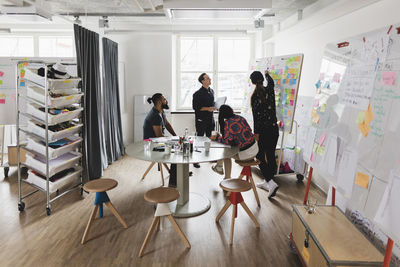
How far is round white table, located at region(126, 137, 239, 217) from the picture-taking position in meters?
3.05

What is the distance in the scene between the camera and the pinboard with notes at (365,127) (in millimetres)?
1615

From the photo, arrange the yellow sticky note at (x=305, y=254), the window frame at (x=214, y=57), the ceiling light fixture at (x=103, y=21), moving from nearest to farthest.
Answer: the yellow sticky note at (x=305, y=254) < the ceiling light fixture at (x=103, y=21) < the window frame at (x=214, y=57)

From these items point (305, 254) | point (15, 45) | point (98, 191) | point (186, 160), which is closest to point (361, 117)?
point (305, 254)

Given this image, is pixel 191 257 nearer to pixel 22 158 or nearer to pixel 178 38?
pixel 22 158

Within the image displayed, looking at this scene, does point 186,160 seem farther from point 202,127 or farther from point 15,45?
point 15,45

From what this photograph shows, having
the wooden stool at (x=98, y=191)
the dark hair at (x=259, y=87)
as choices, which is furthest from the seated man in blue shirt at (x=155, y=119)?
the dark hair at (x=259, y=87)

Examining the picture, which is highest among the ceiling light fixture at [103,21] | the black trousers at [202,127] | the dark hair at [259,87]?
the ceiling light fixture at [103,21]

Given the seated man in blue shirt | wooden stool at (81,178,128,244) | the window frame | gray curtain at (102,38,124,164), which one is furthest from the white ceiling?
wooden stool at (81,178,128,244)

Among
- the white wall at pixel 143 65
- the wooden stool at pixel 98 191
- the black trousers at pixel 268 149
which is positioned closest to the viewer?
the wooden stool at pixel 98 191

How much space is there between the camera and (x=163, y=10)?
4.98 metres

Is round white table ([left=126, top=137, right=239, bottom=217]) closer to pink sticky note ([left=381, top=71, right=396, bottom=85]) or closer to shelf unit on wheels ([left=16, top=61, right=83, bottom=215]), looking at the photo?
shelf unit on wheels ([left=16, top=61, right=83, bottom=215])

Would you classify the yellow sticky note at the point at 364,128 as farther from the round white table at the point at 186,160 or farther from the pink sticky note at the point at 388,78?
the round white table at the point at 186,160

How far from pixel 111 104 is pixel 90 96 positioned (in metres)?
→ 1.24

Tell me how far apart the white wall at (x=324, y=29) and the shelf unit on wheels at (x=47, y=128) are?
2910mm
